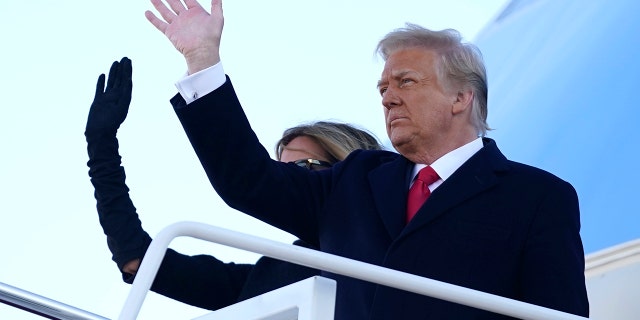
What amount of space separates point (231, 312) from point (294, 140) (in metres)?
1.65

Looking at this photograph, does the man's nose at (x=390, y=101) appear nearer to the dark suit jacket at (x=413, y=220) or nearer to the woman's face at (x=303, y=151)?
the dark suit jacket at (x=413, y=220)

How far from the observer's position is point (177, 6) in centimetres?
279

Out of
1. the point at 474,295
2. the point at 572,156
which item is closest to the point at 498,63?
the point at 572,156

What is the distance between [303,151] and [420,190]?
2.20 ft

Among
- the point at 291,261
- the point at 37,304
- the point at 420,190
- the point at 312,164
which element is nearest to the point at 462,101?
the point at 420,190

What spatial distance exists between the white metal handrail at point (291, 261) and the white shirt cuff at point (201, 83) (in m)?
1.01

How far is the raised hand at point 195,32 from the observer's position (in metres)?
2.68

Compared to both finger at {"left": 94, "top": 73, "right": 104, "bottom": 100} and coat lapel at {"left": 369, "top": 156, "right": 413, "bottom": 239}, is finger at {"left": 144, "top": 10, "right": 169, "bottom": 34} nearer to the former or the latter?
finger at {"left": 94, "top": 73, "right": 104, "bottom": 100}

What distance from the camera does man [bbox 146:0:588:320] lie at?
8.58 ft

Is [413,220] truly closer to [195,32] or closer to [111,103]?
[195,32]

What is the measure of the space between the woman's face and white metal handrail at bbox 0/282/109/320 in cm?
120

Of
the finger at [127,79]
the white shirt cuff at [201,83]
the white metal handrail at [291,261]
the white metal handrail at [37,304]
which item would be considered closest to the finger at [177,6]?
the white shirt cuff at [201,83]

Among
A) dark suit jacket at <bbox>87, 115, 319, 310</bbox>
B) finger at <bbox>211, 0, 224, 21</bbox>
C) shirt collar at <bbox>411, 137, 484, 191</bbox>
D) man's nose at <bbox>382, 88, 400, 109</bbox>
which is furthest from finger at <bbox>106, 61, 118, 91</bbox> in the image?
shirt collar at <bbox>411, 137, 484, 191</bbox>

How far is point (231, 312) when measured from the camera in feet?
6.06
